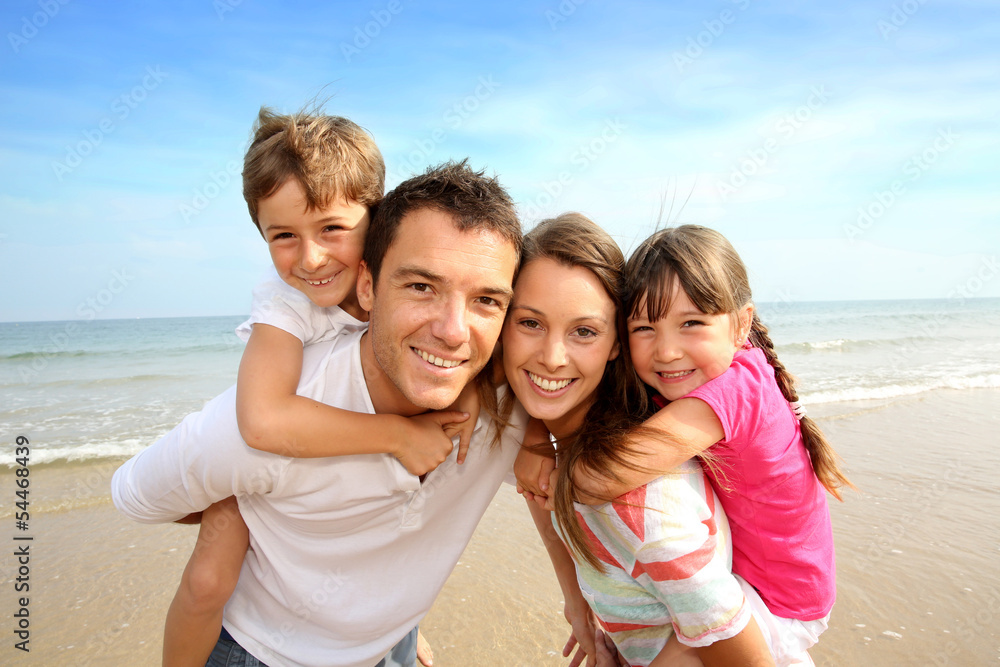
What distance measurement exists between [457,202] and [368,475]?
4.00 ft

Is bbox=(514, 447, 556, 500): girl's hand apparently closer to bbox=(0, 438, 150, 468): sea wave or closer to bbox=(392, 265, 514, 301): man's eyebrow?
bbox=(392, 265, 514, 301): man's eyebrow

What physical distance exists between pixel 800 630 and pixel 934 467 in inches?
261

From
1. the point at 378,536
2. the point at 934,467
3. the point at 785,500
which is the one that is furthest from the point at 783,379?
the point at 934,467

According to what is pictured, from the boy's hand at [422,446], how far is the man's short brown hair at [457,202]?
708mm

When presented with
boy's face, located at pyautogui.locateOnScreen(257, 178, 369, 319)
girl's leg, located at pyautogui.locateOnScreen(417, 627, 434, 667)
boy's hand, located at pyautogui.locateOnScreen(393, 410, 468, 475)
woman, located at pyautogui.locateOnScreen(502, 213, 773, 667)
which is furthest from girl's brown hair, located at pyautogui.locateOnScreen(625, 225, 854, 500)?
girl's leg, located at pyautogui.locateOnScreen(417, 627, 434, 667)

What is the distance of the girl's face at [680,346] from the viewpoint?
264 centimetres

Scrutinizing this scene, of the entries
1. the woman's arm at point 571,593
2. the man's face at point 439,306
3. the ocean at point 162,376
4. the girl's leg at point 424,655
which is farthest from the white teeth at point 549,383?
the ocean at point 162,376

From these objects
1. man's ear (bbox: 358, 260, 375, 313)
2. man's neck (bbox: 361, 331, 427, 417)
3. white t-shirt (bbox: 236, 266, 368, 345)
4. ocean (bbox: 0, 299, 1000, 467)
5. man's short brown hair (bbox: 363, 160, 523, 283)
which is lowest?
ocean (bbox: 0, 299, 1000, 467)

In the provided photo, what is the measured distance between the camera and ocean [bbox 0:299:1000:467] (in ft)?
31.6

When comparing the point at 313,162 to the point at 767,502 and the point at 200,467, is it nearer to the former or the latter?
the point at 200,467

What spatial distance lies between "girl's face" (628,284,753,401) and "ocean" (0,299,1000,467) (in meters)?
8.35

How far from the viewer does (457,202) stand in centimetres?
252

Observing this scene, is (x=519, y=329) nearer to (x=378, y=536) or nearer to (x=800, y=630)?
(x=378, y=536)

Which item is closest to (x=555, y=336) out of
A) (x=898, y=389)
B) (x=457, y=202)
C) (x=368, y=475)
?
(x=457, y=202)
